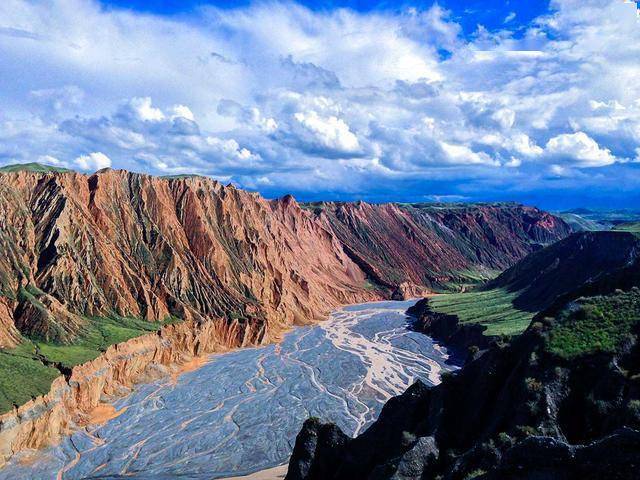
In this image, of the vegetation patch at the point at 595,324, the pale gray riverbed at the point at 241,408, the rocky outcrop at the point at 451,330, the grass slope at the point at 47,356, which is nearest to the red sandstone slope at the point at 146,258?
the grass slope at the point at 47,356

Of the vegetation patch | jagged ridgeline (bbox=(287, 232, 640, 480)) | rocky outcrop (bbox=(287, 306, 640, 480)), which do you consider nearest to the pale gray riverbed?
rocky outcrop (bbox=(287, 306, 640, 480))

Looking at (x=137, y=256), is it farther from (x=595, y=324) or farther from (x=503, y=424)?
(x=503, y=424)

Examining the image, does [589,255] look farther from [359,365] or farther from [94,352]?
[94,352]

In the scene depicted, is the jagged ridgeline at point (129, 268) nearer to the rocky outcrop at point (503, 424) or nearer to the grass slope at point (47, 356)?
the grass slope at point (47, 356)

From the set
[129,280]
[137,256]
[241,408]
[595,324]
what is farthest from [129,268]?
[595,324]

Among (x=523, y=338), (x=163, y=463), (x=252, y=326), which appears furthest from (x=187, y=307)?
(x=523, y=338)

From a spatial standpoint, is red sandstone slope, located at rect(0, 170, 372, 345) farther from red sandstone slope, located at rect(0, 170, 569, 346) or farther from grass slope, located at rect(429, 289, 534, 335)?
grass slope, located at rect(429, 289, 534, 335)
